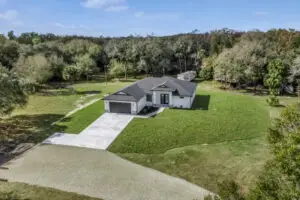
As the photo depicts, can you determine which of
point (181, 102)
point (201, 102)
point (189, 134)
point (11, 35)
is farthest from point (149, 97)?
point (11, 35)

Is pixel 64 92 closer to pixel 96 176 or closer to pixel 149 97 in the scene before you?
pixel 149 97

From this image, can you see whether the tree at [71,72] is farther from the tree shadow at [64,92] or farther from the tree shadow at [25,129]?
the tree shadow at [25,129]

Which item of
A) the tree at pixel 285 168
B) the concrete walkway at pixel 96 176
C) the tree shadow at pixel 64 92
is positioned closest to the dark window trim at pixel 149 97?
the tree shadow at pixel 64 92

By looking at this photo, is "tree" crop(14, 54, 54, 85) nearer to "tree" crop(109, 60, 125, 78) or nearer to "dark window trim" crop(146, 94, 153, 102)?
"tree" crop(109, 60, 125, 78)

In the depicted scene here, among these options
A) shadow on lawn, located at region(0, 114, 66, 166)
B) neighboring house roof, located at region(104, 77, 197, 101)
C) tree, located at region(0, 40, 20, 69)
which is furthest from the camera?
tree, located at region(0, 40, 20, 69)

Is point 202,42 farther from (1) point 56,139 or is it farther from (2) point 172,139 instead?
(1) point 56,139

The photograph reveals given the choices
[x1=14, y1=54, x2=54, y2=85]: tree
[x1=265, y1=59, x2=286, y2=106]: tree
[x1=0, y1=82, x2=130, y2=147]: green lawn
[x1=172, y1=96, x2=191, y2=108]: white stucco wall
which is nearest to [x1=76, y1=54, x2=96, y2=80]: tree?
[x1=14, y1=54, x2=54, y2=85]: tree

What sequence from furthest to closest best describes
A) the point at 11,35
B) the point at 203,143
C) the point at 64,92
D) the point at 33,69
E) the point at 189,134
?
the point at 11,35
the point at 64,92
the point at 33,69
the point at 189,134
the point at 203,143
